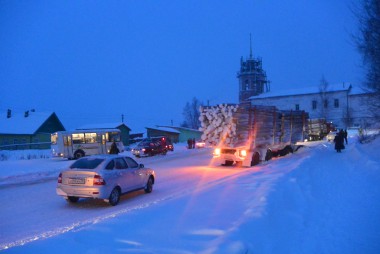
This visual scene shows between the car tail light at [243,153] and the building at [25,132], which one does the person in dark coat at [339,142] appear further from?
the building at [25,132]

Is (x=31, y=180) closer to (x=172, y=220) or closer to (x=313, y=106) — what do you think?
(x=172, y=220)

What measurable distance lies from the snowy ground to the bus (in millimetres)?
18447

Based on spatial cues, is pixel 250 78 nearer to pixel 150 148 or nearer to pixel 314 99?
pixel 314 99

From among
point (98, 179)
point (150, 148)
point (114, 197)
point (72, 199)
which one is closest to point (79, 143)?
point (150, 148)

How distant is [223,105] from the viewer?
21.2 meters

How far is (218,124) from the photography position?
21344 mm

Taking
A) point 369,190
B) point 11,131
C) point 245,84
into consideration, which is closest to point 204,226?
point 369,190

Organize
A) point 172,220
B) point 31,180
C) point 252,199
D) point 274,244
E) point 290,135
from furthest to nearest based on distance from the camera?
point 290,135
point 31,180
point 252,199
point 172,220
point 274,244

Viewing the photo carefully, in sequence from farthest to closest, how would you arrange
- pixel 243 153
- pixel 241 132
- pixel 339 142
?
pixel 339 142 < pixel 243 153 < pixel 241 132

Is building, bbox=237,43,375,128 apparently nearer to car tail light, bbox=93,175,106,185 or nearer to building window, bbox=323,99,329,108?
building window, bbox=323,99,329,108

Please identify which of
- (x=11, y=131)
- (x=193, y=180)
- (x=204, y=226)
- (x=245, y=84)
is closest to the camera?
(x=204, y=226)

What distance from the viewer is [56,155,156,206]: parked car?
445 inches

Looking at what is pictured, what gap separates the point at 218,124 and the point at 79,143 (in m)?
16.3

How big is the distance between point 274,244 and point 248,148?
596 inches
